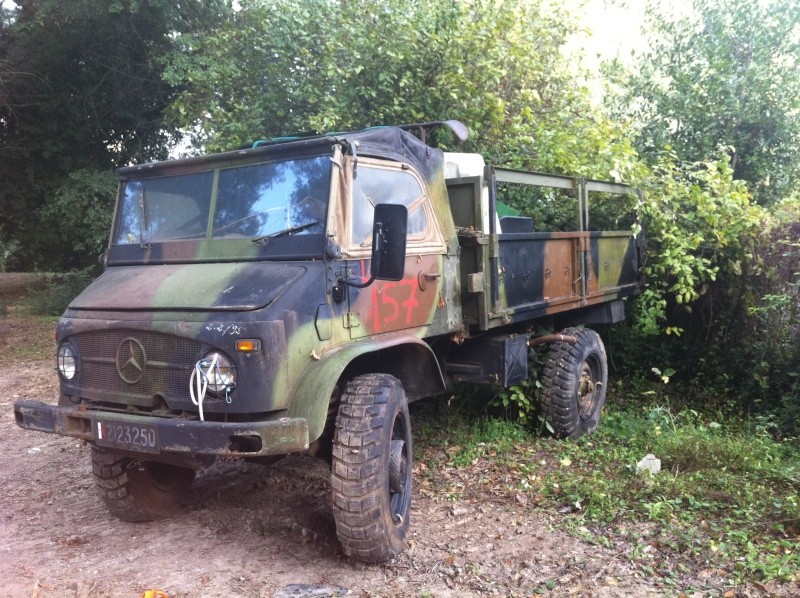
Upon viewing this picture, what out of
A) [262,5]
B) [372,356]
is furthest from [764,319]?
[262,5]

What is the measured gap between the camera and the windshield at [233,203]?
4.07 m

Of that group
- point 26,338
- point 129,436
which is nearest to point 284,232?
point 129,436

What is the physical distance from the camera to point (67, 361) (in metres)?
4.07

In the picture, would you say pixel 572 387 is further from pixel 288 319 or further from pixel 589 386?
pixel 288 319

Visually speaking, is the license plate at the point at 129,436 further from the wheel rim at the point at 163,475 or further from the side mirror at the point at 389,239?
the side mirror at the point at 389,239

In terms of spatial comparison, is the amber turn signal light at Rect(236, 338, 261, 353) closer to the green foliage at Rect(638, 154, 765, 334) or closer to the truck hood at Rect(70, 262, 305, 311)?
the truck hood at Rect(70, 262, 305, 311)

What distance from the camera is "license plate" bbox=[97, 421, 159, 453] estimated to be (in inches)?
138

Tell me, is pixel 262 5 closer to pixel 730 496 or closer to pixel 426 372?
pixel 426 372

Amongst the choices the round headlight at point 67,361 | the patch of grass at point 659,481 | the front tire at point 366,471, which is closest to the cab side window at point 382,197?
the front tire at point 366,471

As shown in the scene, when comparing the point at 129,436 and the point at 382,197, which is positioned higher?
the point at 382,197

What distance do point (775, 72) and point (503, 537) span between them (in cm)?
765

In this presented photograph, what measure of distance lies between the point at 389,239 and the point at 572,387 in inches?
117

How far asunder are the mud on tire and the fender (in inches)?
61.6

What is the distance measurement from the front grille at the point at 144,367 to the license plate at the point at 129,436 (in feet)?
0.56
